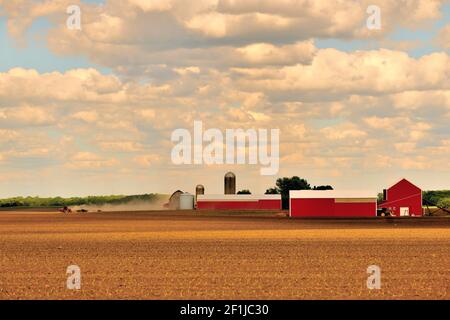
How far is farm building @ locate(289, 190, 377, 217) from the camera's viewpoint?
379ft

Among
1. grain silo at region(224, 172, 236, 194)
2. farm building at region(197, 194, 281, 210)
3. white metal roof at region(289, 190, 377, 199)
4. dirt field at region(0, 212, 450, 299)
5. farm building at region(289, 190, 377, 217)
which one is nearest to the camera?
dirt field at region(0, 212, 450, 299)

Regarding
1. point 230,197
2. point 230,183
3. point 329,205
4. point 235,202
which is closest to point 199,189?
point 230,183

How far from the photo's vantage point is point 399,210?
378 ft

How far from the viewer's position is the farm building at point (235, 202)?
150 meters

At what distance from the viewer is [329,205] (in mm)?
115625

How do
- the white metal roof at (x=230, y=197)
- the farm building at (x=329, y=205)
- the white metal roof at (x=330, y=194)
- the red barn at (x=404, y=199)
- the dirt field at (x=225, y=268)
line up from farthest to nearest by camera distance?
the white metal roof at (x=230, y=197), the white metal roof at (x=330, y=194), the farm building at (x=329, y=205), the red barn at (x=404, y=199), the dirt field at (x=225, y=268)

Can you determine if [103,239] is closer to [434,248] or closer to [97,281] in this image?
[434,248]

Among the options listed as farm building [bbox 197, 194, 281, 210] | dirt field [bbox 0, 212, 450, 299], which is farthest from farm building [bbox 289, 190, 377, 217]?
dirt field [bbox 0, 212, 450, 299]

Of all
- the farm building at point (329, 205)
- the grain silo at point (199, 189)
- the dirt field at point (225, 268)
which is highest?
the grain silo at point (199, 189)

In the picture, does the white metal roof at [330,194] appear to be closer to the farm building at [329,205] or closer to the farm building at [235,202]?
the farm building at [329,205]

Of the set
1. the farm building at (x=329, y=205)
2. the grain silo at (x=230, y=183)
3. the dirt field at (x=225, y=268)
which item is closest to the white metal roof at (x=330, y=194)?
the farm building at (x=329, y=205)

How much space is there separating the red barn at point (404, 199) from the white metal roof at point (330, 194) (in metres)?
2.53

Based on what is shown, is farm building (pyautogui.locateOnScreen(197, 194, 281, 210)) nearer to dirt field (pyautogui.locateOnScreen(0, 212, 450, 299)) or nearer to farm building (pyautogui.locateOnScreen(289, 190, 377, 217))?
farm building (pyautogui.locateOnScreen(289, 190, 377, 217))

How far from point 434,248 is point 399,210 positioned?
69228mm
